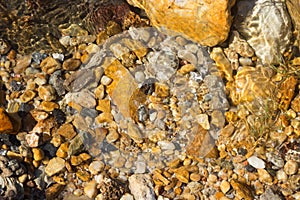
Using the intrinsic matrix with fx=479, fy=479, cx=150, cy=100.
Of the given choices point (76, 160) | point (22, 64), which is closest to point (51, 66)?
point (22, 64)

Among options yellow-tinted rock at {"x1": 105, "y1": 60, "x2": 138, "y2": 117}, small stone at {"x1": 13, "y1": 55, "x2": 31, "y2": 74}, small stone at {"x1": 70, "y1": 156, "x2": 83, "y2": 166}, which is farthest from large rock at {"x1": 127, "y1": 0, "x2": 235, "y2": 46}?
small stone at {"x1": 70, "y1": 156, "x2": 83, "y2": 166}

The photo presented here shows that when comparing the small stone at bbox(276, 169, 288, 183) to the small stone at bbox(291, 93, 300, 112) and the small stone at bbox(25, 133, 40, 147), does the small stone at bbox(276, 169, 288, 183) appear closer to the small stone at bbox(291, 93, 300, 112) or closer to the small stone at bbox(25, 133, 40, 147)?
the small stone at bbox(291, 93, 300, 112)

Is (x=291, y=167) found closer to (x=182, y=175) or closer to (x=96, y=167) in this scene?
(x=182, y=175)

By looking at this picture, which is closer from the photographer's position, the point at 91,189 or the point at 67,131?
the point at 91,189

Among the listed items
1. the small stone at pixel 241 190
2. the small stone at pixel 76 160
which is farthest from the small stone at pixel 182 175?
the small stone at pixel 76 160

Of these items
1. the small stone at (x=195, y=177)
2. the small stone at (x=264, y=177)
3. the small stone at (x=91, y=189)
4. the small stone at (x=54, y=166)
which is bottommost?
the small stone at (x=91, y=189)

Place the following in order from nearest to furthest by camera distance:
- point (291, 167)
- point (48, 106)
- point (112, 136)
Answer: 1. point (291, 167)
2. point (112, 136)
3. point (48, 106)

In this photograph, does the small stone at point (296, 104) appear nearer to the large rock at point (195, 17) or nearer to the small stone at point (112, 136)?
the large rock at point (195, 17)
